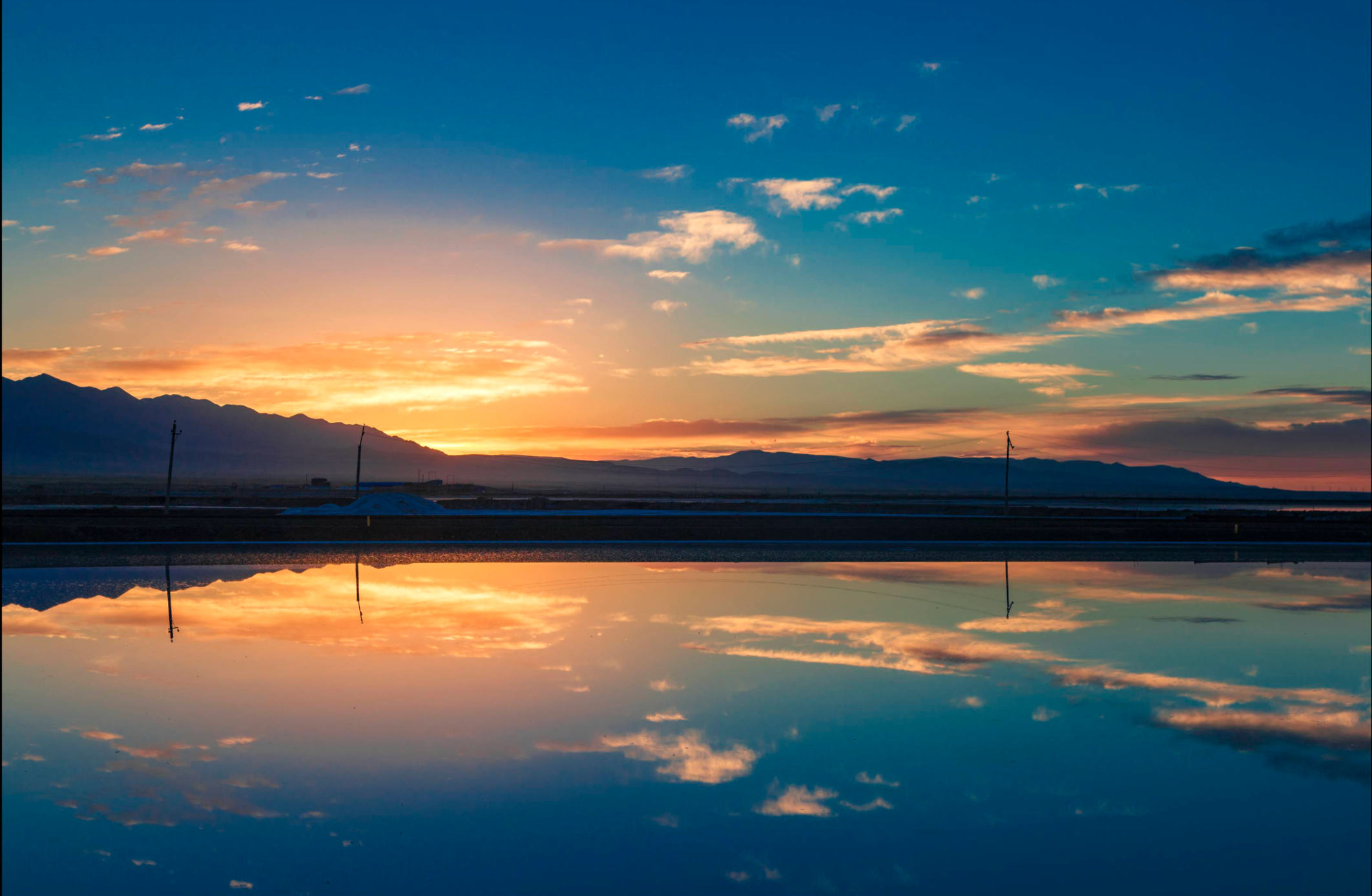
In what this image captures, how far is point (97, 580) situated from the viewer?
2238 cm

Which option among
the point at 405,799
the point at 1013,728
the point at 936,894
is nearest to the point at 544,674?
the point at 405,799

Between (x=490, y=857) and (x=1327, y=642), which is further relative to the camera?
(x=1327, y=642)

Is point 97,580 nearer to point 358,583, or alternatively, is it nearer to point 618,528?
point 358,583

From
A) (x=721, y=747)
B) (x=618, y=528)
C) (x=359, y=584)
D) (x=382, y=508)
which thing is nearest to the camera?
(x=721, y=747)

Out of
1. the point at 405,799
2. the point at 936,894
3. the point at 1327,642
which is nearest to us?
the point at 936,894

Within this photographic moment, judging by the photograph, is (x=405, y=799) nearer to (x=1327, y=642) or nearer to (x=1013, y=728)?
(x=1013, y=728)

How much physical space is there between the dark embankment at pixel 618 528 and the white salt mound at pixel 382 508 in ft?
6.46

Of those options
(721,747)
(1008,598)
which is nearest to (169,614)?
(721,747)

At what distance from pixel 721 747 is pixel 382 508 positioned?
47244mm

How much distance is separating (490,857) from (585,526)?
37.5m

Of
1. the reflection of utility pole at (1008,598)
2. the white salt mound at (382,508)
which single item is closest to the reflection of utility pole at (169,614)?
the reflection of utility pole at (1008,598)

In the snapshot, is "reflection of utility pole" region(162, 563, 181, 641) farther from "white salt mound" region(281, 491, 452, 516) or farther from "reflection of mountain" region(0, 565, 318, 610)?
"white salt mound" region(281, 491, 452, 516)

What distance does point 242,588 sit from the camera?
21859mm

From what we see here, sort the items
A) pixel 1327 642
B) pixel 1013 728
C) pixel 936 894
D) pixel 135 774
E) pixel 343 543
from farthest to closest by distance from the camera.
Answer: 1. pixel 343 543
2. pixel 1327 642
3. pixel 1013 728
4. pixel 135 774
5. pixel 936 894
